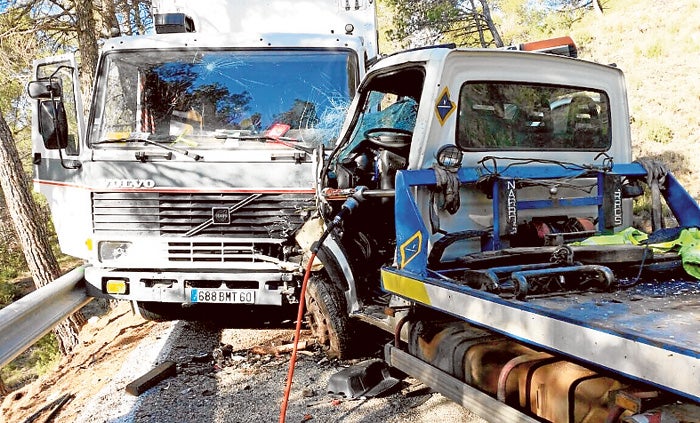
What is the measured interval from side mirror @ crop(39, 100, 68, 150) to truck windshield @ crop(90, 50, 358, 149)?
258mm

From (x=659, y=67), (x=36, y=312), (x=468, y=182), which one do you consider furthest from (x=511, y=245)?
(x=659, y=67)

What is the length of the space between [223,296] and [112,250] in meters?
1.17

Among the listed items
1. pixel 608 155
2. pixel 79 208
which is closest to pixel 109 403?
pixel 79 208

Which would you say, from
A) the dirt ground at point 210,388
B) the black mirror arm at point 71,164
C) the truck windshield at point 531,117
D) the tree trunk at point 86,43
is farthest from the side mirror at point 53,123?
the tree trunk at point 86,43

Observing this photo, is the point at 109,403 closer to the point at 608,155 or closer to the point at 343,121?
the point at 343,121

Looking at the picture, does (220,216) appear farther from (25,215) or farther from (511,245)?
(25,215)

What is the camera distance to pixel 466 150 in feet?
13.4

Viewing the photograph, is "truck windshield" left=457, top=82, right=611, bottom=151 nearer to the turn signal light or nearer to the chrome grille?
the chrome grille

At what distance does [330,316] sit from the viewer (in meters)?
4.93

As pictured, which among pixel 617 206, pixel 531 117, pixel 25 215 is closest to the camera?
pixel 617 206

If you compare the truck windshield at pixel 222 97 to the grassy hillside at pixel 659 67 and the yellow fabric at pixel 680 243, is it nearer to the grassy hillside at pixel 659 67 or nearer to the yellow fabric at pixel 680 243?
the yellow fabric at pixel 680 243

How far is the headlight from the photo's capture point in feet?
18.2

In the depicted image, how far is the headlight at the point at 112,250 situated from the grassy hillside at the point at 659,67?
10720 mm

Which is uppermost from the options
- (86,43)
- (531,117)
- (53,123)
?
(86,43)
